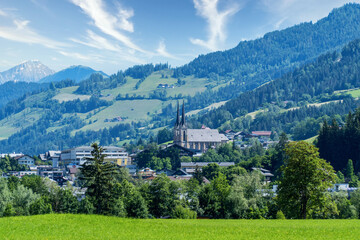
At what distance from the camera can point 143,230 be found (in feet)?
121

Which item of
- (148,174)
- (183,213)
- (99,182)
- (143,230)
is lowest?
(183,213)

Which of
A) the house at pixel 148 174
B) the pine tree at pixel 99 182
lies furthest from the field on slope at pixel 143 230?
the house at pixel 148 174

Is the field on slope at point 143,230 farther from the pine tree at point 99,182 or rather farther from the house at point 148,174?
the house at point 148,174

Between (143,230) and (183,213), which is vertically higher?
(143,230)

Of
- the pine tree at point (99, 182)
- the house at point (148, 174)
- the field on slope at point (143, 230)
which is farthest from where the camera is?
the house at point (148, 174)

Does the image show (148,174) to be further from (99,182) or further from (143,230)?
(143,230)

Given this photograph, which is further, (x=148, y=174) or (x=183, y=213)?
(x=148, y=174)

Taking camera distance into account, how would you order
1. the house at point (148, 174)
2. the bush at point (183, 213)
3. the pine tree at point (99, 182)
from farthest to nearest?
the house at point (148, 174) < the bush at point (183, 213) < the pine tree at point (99, 182)

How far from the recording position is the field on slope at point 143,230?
33.6m

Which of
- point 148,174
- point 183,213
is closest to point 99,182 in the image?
point 183,213

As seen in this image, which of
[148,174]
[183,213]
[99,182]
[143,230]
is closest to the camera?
[143,230]

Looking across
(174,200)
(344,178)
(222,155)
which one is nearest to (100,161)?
(174,200)

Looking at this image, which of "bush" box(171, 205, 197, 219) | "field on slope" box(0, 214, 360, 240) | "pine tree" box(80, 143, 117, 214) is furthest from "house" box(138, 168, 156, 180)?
"field on slope" box(0, 214, 360, 240)

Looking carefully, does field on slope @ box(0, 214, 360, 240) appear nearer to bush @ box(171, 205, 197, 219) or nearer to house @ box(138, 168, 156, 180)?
bush @ box(171, 205, 197, 219)
